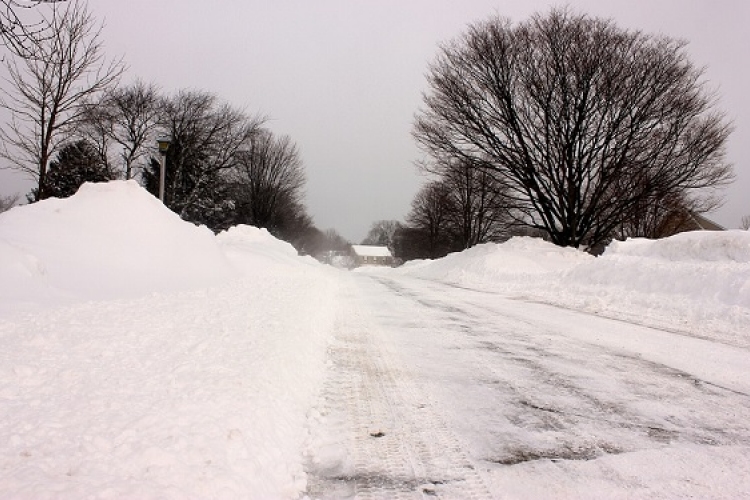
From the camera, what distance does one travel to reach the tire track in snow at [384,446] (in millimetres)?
2574

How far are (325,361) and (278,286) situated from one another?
5.65m

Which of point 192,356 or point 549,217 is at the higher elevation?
point 549,217

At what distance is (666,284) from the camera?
1068 centimetres

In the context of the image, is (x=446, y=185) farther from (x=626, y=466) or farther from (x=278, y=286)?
(x=626, y=466)

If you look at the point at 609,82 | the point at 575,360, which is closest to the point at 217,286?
the point at 575,360

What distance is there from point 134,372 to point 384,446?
198 centimetres

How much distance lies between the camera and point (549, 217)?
22.9 m

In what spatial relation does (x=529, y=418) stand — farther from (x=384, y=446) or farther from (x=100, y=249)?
(x=100, y=249)

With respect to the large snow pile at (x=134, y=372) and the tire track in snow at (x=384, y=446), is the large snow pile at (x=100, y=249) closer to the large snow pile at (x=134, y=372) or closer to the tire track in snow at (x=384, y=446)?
the large snow pile at (x=134, y=372)

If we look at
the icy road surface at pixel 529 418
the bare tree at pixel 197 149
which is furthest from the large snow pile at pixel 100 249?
the bare tree at pixel 197 149

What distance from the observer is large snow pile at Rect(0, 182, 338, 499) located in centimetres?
225

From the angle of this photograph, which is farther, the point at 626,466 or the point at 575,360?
the point at 575,360

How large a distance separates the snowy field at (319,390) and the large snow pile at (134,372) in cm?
2

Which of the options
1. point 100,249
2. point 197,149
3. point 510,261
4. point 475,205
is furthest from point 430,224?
point 100,249
